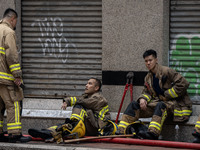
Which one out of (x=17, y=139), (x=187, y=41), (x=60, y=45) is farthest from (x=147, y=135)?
(x=60, y=45)

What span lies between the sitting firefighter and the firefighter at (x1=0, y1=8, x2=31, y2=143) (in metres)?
0.28

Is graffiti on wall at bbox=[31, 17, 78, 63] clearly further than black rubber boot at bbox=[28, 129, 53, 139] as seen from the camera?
Yes

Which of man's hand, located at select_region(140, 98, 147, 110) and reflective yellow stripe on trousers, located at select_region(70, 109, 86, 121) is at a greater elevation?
man's hand, located at select_region(140, 98, 147, 110)

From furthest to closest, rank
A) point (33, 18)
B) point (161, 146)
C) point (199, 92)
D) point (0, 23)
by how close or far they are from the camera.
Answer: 1. point (33, 18)
2. point (199, 92)
3. point (0, 23)
4. point (161, 146)

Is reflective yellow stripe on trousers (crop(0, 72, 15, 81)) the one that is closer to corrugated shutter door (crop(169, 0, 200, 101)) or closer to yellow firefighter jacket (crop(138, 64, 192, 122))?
yellow firefighter jacket (crop(138, 64, 192, 122))

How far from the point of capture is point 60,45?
8.62 m

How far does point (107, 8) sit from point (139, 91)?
5.62 ft

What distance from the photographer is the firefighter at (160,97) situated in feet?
22.3

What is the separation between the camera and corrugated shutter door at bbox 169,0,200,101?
25.7ft

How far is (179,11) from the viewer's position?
790cm

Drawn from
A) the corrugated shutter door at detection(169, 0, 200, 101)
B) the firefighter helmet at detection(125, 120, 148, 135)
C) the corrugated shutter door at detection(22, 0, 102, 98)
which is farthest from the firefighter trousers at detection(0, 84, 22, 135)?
the corrugated shutter door at detection(169, 0, 200, 101)

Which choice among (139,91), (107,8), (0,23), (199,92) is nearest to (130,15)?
(107,8)

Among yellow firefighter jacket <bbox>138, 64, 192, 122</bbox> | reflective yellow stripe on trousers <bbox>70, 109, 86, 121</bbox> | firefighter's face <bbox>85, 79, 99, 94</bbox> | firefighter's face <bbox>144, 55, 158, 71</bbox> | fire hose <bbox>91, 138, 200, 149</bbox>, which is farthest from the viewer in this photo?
firefighter's face <bbox>85, 79, 99, 94</bbox>

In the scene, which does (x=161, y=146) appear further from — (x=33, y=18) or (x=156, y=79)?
(x=33, y=18)
